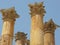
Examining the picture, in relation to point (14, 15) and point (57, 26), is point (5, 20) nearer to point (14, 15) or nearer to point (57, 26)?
point (14, 15)

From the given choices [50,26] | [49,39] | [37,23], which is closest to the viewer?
[37,23]

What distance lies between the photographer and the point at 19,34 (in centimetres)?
3203

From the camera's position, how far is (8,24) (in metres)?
27.4

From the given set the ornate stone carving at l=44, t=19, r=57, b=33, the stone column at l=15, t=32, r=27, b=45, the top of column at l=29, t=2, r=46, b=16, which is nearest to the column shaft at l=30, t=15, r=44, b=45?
the top of column at l=29, t=2, r=46, b=16

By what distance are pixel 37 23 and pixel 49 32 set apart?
3.80m

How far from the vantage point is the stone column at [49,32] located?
27606mm

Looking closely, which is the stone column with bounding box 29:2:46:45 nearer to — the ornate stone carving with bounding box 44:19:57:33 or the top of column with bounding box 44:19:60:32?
the top of column with bounding box 44:19:60:32

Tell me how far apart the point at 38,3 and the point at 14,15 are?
4.05 m

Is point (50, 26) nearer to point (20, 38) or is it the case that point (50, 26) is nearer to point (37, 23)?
point (37, 23)

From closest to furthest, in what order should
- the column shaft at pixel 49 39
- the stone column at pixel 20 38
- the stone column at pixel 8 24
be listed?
Answer: the stone column at pixel 8 24 < the column shaft at pixel 49 39 < the stone column at pixel 20 38

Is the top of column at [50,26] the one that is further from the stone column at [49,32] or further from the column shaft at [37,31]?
the column shaft at [37,31]

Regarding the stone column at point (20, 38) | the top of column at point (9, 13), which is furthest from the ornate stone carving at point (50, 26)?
the stone column at point (20, 38)

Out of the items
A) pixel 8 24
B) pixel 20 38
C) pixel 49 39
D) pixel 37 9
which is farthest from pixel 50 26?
pixel 20 38

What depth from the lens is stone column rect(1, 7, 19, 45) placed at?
2647 centimetres
